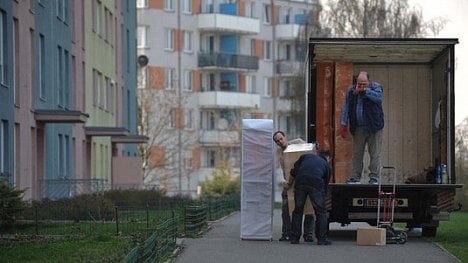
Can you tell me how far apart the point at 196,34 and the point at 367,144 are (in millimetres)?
73066

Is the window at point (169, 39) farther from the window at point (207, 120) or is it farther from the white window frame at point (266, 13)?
the white window frame at point (266, 13)

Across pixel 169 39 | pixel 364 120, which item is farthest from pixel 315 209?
pixel 169 39

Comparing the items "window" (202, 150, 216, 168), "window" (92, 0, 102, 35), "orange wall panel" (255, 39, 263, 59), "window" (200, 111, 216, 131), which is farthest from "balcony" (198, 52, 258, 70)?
"window" (92, 0, 102, 35)

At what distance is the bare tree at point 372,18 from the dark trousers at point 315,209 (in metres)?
54.0

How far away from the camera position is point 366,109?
24703 millimetres

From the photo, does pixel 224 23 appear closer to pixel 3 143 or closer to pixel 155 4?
pixel 155 4

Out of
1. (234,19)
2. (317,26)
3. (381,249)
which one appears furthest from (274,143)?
(234,19)

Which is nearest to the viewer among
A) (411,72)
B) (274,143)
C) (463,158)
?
(274,143)

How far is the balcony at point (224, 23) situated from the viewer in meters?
96.5

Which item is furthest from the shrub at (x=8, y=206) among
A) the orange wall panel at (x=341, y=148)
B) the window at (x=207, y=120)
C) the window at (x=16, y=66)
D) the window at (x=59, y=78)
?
the window at (x=207, y=120)

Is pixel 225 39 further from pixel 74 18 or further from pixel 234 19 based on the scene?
pixel 74 18

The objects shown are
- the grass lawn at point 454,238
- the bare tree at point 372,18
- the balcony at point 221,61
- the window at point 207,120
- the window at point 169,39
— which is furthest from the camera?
the window at point 207,120

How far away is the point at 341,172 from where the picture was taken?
25.8m

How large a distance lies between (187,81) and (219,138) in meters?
5.01
